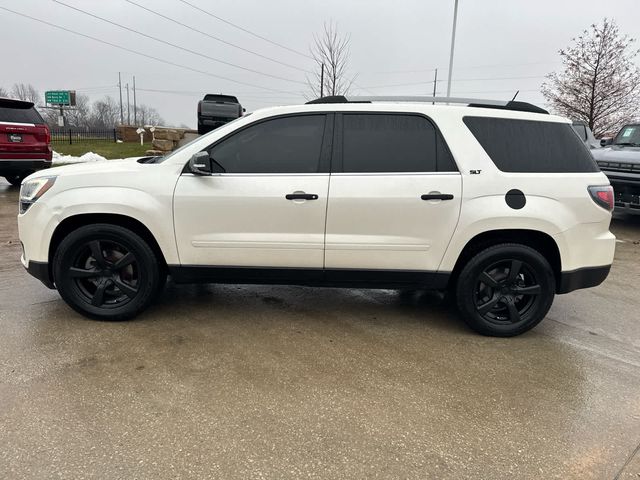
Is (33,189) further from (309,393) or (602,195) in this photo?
(602,195)

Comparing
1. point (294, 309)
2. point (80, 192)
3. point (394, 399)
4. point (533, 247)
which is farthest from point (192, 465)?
point (533, 247)

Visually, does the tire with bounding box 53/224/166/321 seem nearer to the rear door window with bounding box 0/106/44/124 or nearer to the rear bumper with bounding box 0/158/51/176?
the rear bumper with bounding box 0/158/51/176

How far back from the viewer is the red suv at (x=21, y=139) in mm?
8750

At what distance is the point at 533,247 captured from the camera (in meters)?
3.78

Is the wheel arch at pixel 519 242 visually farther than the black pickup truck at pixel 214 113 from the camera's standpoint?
No

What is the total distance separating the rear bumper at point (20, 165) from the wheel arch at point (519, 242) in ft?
28.8

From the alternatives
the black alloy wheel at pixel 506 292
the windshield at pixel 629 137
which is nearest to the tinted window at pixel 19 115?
the black alloy wheel at pixel 506 292

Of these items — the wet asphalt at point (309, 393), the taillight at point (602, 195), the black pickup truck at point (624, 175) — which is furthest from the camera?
the black pickup truck at point (624, 175)

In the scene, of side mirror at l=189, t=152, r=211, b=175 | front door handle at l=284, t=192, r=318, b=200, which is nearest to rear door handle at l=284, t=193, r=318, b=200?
front door handle at l=284, t=192, r=318, b=200

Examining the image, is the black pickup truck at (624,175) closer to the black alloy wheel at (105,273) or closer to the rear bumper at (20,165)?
the black alloy wheel at (105,273)

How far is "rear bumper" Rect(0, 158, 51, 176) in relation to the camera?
884 centimetres

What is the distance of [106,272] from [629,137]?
32.5 feet

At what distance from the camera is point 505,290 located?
377 cm

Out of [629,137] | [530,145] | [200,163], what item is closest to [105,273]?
[200,163]
